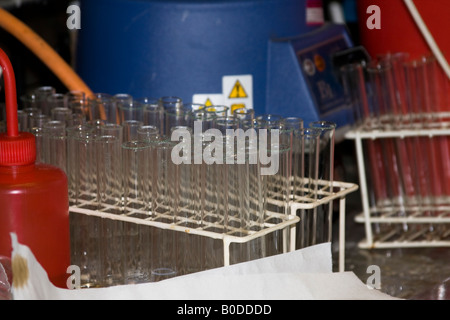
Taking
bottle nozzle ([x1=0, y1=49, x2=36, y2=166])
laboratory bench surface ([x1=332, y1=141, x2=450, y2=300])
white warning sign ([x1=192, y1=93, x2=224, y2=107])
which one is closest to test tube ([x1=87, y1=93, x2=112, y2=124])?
white warning sign ([x1=192, y1=93, x2=224, y2=107])

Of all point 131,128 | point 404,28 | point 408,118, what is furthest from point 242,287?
point 404,28

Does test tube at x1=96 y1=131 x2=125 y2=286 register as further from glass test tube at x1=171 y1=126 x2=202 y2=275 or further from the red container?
the red container

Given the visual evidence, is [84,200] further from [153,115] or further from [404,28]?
[404,28]

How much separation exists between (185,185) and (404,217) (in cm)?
61

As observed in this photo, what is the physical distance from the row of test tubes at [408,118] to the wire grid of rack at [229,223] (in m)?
0.41

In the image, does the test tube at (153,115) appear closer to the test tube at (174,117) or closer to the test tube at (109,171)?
the test tube at (174,117)

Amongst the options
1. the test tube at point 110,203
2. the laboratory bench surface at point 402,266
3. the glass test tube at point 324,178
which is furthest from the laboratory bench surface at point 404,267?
the test tube at point 110,203

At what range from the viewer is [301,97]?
175 cm

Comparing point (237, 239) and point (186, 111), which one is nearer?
point (237, 239)

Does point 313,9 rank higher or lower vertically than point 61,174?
higher

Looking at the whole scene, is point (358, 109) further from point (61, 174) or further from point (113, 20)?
point (61, 174)

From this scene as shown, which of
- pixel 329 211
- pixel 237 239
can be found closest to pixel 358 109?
pixel 329 211
